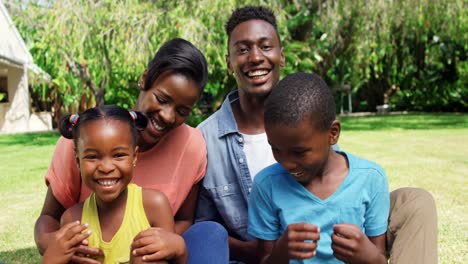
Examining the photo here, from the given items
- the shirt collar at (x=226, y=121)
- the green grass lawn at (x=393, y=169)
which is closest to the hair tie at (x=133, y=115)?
the shirt collar at (x=226, y=121)

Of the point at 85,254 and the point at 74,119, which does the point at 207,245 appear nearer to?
the point at 85,254

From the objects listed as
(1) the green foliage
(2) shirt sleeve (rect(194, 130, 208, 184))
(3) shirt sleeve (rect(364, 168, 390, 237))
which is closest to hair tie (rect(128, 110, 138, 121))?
(2) shirt sleeve (rect(194, 130, 208, 184))

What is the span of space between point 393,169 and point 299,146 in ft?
20.1

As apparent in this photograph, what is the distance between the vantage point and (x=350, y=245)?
209 cm

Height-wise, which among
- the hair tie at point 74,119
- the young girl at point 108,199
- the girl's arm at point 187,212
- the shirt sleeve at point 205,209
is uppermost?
the hair tie at point 74,119

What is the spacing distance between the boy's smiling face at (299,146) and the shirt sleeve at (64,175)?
2.86ft

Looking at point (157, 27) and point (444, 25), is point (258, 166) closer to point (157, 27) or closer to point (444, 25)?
point (157, 27)

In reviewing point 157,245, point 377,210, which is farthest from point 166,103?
point 377,210

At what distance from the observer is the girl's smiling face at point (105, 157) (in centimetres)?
219

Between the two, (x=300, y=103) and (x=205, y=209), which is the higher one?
(x=300, y=103)

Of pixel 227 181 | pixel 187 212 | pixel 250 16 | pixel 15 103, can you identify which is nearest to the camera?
pixel 187 212

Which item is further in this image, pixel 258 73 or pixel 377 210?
pixel 258 73

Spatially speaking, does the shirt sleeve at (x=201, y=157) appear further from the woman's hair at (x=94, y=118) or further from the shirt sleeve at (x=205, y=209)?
the woman's hair at (x=94, y=118)

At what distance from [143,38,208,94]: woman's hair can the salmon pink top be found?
0.26 meters
